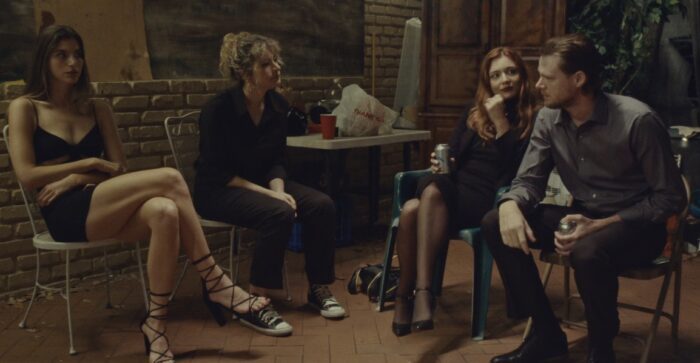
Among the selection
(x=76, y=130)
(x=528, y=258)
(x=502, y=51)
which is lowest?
(x=528, y=258)

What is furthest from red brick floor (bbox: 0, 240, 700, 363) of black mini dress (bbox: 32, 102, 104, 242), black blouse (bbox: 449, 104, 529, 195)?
black blouse (bbox: 449, 104, 529, 195)

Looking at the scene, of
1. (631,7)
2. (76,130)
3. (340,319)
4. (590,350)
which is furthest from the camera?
(631,7)

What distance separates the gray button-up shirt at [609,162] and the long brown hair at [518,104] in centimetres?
39

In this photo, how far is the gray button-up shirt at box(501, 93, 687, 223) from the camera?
8.69 feet

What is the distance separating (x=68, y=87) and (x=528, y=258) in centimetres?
200

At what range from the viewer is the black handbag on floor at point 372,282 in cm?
364

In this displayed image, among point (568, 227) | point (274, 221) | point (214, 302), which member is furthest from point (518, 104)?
point (214, 302)

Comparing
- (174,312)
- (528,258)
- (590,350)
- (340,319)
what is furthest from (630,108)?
(174,312)

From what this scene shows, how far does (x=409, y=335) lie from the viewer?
3.25 meters

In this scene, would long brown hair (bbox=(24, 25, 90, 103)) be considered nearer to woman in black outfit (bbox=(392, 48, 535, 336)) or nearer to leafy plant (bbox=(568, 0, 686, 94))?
woman in black outfit (bbox=(392, 48, 535, 336))

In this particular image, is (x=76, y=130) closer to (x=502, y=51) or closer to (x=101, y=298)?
(x=101, y=298)

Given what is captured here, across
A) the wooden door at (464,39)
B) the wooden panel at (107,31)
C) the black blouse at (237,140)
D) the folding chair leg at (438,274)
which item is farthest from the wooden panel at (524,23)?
the wooden panel at (107,31)

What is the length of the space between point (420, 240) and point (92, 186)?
1.36m

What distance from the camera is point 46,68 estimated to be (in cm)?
310
